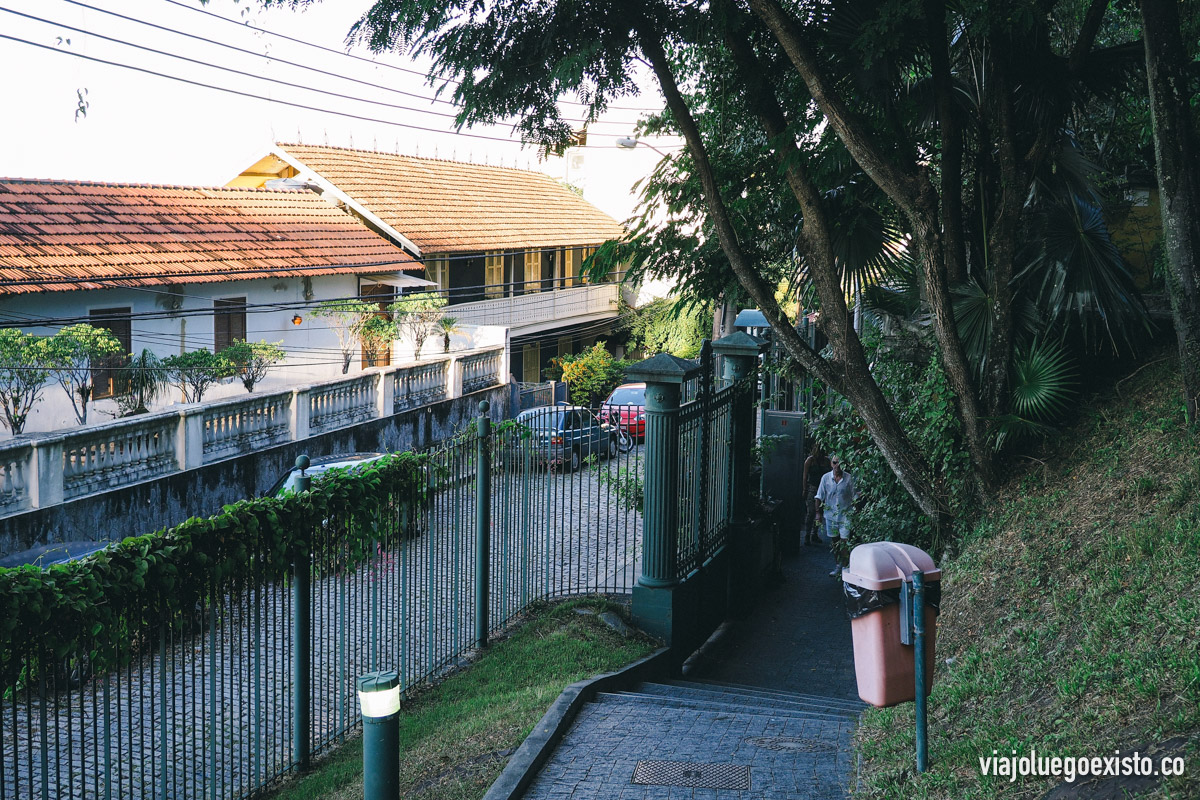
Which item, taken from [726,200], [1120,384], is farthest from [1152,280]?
[726,200]

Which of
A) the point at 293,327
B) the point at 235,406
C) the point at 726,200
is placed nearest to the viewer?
the point at 726,200

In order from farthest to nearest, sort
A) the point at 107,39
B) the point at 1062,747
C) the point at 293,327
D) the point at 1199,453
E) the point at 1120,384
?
the point at 293,327
the point at 107,39
the point at 1120,384
the point at 1199,453
the point at 1062,747

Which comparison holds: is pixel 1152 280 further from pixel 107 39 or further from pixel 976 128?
pixel 107 39

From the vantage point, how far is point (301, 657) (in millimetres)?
6297

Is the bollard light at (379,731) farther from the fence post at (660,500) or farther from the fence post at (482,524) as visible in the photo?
the fence post at (660,500)

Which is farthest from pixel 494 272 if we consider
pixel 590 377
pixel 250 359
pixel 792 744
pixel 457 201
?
pixel 792 744

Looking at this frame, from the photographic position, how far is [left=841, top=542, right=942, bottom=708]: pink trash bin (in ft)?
17.8

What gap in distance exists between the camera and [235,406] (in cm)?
1636

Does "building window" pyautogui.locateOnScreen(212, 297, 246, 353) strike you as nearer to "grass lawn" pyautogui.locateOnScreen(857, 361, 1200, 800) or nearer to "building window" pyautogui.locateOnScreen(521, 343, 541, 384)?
"building window" pyautogui.locateOnScreen(521, 343, 541, 384)

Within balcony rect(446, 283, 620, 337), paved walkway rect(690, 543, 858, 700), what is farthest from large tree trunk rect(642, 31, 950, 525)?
balcony rect(446, 283, 620, 337)

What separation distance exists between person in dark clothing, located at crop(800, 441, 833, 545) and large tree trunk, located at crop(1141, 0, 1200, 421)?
319 inches

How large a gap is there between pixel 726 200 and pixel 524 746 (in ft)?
21.3

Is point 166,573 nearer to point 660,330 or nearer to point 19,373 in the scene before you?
point 19,373

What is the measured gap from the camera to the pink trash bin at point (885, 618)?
213 inches
